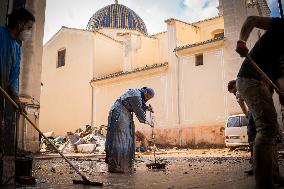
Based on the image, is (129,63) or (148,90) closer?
(148,90)

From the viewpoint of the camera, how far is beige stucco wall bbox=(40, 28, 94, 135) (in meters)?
26.2

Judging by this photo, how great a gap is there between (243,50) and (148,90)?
3.50 meters

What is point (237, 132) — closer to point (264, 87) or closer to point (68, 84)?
point (264, 87)

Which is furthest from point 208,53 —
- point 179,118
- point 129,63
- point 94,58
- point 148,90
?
point 148,90

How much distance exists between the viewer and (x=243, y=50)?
10.6 ft

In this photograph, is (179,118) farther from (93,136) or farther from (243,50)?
(243,50)

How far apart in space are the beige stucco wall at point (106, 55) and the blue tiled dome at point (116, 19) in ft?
15.8

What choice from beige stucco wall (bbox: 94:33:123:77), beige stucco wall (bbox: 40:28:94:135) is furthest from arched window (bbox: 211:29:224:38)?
beige stucco wall (bbox: 40:28:94:135)

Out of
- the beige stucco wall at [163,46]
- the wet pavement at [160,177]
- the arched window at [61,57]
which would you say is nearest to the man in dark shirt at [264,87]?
the wet pavement at [160,177]

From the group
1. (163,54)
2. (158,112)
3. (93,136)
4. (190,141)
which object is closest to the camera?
(93,136)

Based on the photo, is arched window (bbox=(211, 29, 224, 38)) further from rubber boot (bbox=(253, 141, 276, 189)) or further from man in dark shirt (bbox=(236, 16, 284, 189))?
rubber boot (bbox=(253, 141, 276, 189))

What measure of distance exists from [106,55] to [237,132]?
15608mm

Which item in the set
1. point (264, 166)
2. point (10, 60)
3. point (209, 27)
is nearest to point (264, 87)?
point (264, 166)

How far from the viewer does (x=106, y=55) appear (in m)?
27.6
